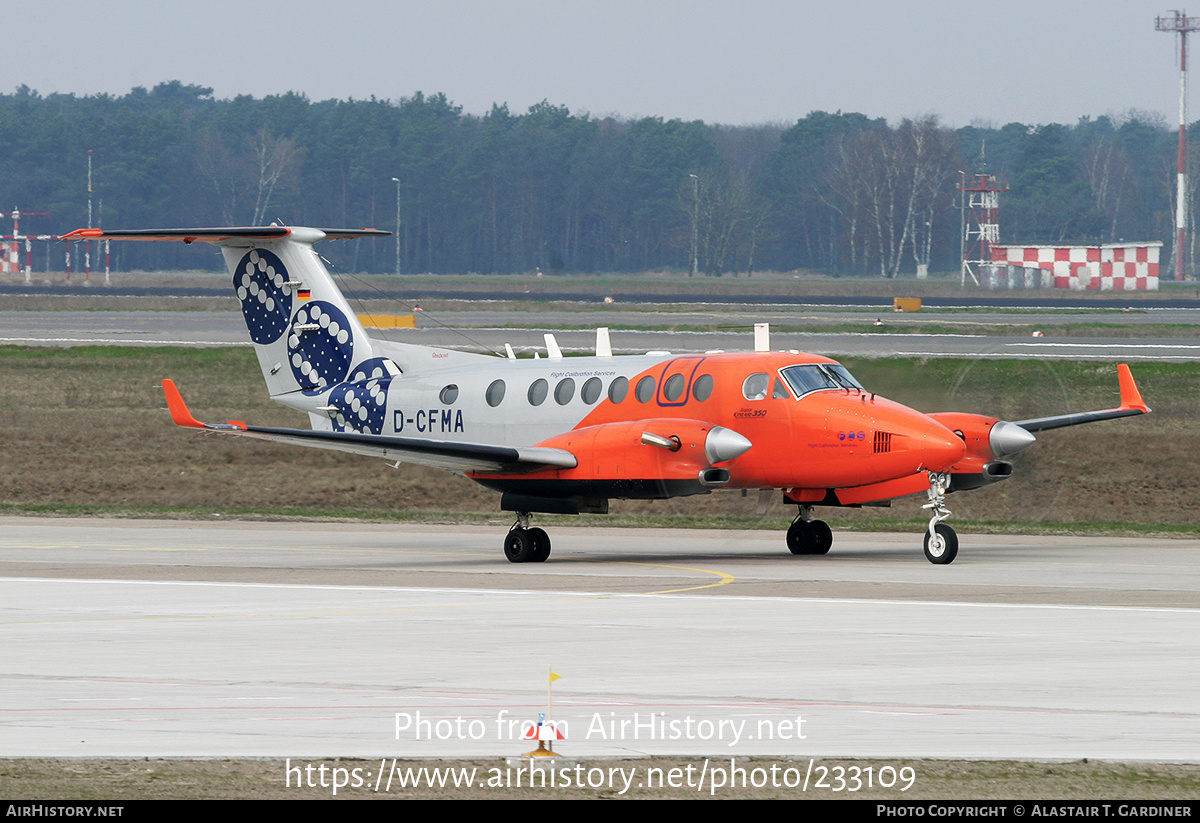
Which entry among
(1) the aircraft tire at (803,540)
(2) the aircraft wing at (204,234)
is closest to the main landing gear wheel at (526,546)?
(1) the aircraft tire at (803,540)

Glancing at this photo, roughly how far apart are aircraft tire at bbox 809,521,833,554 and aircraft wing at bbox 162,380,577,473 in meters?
4.12

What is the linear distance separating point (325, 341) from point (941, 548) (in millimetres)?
11605

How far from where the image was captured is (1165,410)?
3838cm

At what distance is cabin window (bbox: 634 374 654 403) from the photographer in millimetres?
24641

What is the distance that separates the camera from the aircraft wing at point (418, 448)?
77.7 ft

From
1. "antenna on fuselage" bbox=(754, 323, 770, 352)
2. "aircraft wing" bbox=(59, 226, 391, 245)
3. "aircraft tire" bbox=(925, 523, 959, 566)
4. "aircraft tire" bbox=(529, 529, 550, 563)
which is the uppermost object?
"aircraft wing" bbox=(59, 226, 391, 245)

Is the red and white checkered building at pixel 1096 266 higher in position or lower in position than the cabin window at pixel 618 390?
higher

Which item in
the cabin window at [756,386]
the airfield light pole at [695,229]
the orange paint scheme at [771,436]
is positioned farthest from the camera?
the airfield light pole at [695,229]

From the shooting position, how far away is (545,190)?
173 metres

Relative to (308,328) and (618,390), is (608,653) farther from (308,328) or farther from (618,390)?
(308,328)

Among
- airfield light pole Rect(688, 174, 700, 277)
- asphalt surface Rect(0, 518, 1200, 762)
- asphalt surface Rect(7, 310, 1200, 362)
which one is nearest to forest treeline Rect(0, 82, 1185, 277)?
airfield light pole Rect(688, 174, 700, 277)

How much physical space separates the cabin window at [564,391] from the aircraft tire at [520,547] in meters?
2.37

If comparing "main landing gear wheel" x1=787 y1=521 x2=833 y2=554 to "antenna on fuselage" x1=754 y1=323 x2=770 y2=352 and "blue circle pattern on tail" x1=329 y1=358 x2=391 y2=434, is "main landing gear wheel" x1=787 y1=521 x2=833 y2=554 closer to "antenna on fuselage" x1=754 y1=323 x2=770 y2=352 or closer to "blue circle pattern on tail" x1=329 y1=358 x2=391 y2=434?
"antenna on fuselage" x1=754 y1=323 x2=770 y2=352

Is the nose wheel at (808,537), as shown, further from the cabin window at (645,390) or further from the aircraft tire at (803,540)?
the cabin window at (645,390)
